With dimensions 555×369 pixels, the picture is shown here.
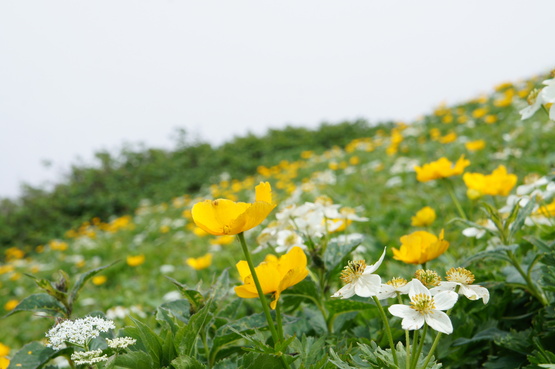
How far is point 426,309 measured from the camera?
0.68 meters

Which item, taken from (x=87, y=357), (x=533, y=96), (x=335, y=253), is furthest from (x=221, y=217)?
(x=533, y=96)

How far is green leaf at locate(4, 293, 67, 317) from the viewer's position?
100cm

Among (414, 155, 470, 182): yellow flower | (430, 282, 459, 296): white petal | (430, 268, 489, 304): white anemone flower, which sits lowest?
(414, 155, 470, 182): yellow flower

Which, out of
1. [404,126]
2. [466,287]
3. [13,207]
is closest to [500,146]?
[404,126]

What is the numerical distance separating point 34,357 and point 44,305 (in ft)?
0.41

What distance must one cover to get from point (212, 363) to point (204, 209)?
0.41m

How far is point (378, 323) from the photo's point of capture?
1.21 meters

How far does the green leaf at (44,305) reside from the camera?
1002 millimetres

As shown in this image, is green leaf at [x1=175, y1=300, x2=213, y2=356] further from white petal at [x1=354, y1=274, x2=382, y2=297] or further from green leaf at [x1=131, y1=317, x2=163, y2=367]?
white petal at [x1=354, y1=274, x2=382, y2=297]

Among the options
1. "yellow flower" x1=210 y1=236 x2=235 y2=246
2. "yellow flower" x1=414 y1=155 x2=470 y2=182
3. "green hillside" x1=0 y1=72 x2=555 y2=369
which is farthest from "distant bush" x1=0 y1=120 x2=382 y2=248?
"yellow flower" x1=414 y1=155 x2=470 y2=182

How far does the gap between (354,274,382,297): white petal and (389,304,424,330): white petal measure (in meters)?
0.05

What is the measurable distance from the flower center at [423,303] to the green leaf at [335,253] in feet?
1.41

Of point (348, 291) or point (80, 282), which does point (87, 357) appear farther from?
point (348, 291)

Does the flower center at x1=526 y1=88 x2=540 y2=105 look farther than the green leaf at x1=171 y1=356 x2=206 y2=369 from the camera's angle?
Yes
